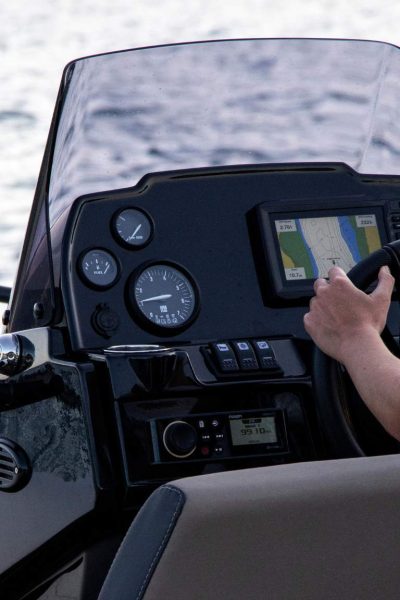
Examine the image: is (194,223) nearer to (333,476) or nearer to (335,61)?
(335,61)

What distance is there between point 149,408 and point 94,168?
612 mm

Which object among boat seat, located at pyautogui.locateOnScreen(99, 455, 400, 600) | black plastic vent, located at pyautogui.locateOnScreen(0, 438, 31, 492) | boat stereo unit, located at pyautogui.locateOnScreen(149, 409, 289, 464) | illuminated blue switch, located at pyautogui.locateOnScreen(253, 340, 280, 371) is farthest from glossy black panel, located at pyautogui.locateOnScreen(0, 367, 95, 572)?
boat seat, located at pyautogui.locateOnScreen(99, 455, 400, 600)

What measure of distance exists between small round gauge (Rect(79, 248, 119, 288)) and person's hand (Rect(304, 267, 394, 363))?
0.67 meters

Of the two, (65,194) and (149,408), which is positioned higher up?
(65,194)

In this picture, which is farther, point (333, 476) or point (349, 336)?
point (349, 336)

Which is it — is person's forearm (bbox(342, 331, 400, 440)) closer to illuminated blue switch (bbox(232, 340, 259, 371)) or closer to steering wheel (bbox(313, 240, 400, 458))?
steering wheel (bbox(313, 240, 400, 458))

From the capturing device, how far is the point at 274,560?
1.12 metres

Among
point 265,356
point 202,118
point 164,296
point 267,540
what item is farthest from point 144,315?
point 267,540

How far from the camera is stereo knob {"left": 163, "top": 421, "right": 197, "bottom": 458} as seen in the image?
2.07 metres

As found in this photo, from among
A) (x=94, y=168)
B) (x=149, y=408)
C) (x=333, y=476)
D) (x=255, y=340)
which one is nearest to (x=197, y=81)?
(x=94, y=168)

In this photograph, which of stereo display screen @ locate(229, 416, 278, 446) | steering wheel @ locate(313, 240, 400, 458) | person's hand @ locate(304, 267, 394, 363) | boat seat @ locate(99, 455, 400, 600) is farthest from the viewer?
stereo display screen @ locate(229, 416, 278, 446)

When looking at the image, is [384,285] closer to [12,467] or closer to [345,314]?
[345,314]

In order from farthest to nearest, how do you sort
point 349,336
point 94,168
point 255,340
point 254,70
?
1. point 254,70
2. point 94,168
3. point 255,340
4. point 349,336

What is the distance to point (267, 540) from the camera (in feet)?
3.66
